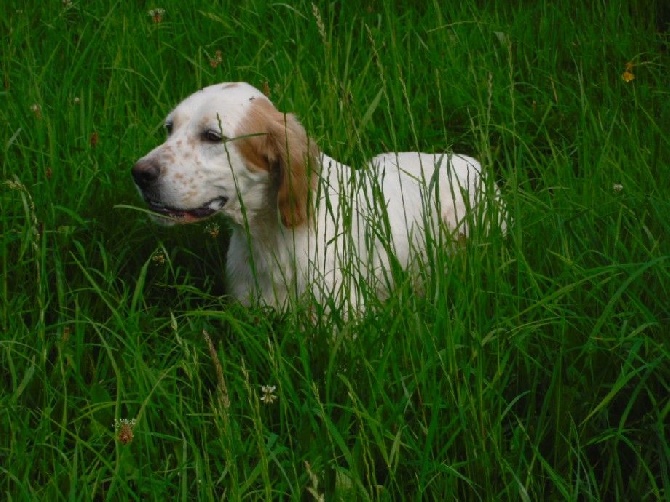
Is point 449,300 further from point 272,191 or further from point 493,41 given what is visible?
point 493,41

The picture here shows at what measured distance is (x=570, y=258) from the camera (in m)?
2.62

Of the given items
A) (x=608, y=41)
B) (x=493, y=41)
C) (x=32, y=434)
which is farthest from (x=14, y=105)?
(x=608, y=41)

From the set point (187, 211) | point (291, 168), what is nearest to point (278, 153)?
point (291, 168)

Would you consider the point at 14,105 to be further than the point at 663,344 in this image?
Yes

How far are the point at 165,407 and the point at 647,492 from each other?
107 centimetres

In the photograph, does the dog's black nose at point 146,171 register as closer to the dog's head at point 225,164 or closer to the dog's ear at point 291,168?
the dog's head at point 225,164

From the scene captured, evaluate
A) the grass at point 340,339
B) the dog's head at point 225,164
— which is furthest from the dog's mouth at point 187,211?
the grass at point 340,339

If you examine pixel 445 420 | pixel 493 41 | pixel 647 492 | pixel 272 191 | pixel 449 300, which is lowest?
pixel 647 492

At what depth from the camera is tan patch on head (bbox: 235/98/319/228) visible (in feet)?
10.1

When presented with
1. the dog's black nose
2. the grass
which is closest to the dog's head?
Answer: the dog's black nose

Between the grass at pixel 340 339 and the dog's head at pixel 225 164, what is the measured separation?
7.5 inches

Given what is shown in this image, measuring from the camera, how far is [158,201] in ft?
9.89

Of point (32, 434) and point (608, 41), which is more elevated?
point (608, 41)

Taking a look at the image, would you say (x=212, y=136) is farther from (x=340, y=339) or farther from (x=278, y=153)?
(x=340, y=339)
